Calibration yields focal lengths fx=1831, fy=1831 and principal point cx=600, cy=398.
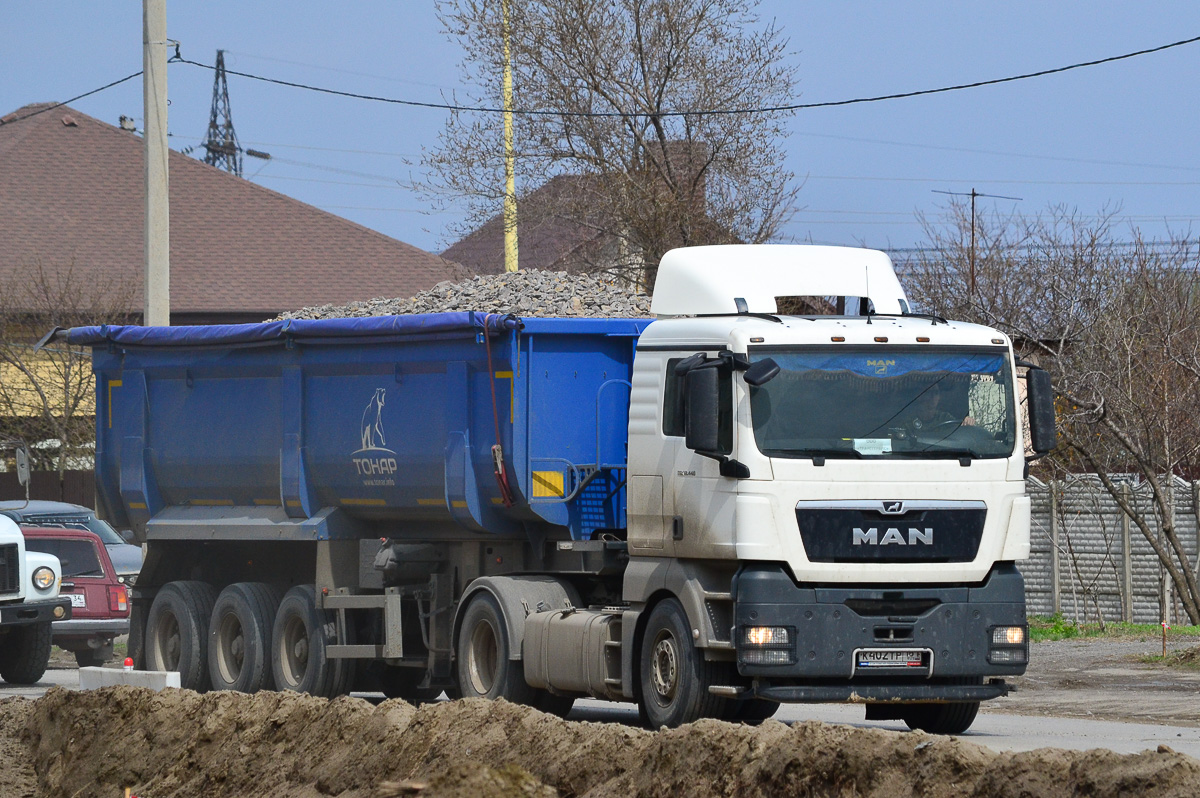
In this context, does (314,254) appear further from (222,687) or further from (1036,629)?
(222,687)

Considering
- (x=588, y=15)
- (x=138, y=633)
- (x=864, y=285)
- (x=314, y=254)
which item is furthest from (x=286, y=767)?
(x=314, y=254)

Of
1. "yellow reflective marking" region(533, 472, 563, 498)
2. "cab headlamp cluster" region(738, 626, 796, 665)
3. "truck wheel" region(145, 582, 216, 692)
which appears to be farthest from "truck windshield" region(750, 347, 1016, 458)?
"truck wheel" region(145, 582, 216, 692)

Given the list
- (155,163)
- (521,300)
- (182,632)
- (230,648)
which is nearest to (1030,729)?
(521,300)

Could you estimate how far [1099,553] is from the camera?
992 inches

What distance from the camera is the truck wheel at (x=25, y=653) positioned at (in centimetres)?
1977

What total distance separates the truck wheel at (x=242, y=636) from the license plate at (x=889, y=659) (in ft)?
20.7

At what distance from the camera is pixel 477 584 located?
14.1m

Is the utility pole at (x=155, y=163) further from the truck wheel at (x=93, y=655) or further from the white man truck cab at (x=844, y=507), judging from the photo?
the white man truck cab at (x=844, y=507)

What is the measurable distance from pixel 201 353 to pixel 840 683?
724 centimetres

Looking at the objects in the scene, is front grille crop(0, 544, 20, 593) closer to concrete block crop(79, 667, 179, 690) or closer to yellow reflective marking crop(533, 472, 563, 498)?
concrete block crop(79, 667, 179, 690)

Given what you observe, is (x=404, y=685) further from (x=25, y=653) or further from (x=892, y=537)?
(x=892, y=537)

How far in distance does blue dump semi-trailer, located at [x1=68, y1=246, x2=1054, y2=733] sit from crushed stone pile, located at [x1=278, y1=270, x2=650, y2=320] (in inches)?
36.0

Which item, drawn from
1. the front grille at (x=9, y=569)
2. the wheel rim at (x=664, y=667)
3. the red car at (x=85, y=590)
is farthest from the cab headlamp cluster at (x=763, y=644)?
the red car at (x=85, y=590)

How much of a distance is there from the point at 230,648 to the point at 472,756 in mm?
6783
